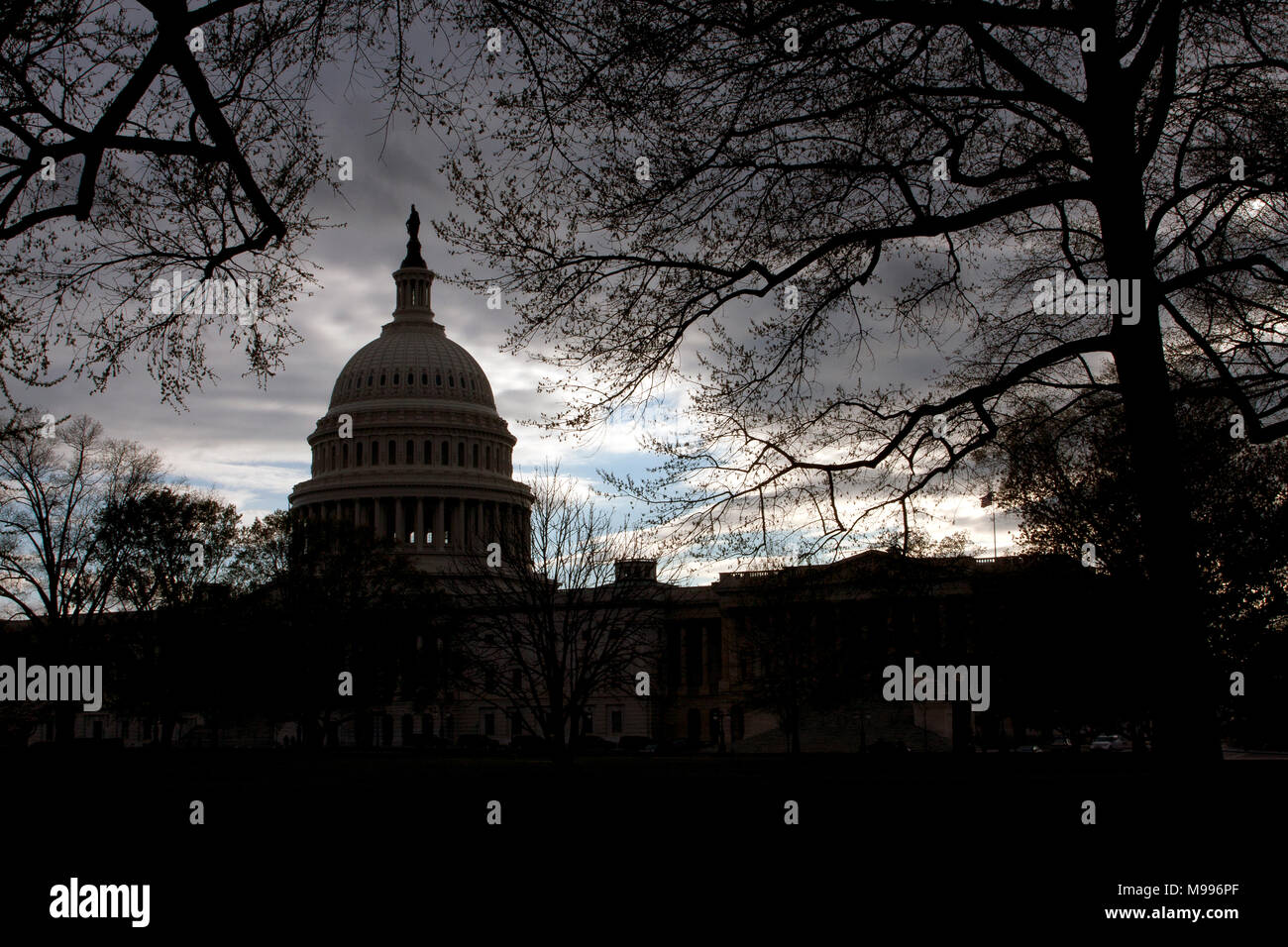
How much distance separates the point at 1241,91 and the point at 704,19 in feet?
26.0

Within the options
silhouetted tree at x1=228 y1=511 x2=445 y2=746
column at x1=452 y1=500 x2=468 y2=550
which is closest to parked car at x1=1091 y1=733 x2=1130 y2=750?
silhouetted tree at x1=228 y1=511 x2=445 y2=746

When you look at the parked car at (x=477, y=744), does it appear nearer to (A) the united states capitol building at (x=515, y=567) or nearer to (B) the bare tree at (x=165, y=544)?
(A) the united states capitol building at (x=515, y=567)

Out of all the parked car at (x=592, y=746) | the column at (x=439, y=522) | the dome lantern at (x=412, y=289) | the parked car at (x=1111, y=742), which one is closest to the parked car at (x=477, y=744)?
the parked car at (x=592, y=746)

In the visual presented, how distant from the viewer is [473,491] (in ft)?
459

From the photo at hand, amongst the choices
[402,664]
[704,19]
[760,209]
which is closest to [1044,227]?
[760,209]

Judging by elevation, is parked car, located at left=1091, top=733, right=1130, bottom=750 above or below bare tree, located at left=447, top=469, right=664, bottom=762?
below

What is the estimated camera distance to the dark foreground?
10.1m

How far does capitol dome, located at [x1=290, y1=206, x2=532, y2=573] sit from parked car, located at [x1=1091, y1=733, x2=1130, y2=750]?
63.2 metres

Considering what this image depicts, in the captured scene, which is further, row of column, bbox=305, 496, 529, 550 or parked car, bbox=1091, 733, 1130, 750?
row of column, bbox=305, 496, 529, 550

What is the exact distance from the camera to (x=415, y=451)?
465 feet

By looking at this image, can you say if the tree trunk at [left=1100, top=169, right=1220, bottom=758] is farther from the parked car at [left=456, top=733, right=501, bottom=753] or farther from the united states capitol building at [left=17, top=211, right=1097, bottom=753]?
A: the parked car at [left=456, top=733, right=501, bottom=753]

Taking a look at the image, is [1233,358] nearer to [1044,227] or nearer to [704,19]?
[1044,227]
